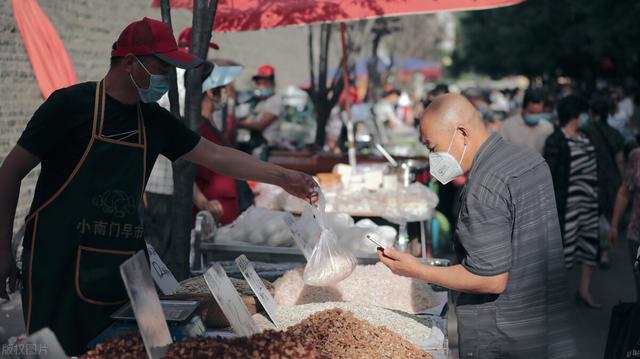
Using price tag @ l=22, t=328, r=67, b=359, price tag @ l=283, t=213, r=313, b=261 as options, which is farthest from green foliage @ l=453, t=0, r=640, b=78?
price tag @ l=22, t=328, r=67, b=359

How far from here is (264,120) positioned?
10562mm

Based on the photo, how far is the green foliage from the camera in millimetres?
26592

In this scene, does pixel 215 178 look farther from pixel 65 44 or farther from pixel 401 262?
pixel 65 44

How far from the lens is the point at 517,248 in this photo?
317cm

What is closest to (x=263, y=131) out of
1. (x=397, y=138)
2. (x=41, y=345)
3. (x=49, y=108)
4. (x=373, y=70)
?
(x=397, y=138)

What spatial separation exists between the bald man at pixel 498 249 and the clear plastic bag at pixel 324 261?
1.78ft

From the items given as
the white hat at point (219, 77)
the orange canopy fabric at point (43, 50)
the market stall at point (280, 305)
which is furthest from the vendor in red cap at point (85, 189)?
the orange canopy fabric at point (43, 50)

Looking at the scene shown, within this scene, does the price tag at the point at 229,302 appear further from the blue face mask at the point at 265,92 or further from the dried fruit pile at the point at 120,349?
the blue face mask at the point at 265,92

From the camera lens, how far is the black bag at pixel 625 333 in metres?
3.83

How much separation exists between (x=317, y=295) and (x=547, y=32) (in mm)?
37276

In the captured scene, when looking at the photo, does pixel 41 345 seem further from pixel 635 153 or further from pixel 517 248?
pixel 635 153

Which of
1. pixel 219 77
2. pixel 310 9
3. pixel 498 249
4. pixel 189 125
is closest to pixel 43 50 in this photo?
pixel 219 77

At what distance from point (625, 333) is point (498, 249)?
1.22 meters

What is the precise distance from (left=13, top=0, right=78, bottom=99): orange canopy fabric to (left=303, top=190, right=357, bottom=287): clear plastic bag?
3845mm
